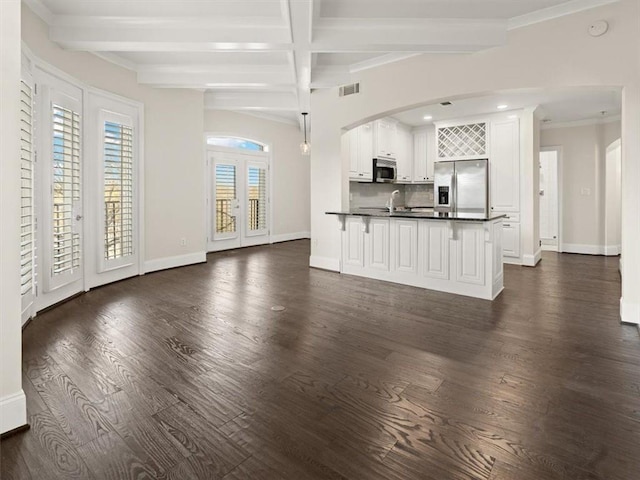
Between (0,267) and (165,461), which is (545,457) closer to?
(165,461)

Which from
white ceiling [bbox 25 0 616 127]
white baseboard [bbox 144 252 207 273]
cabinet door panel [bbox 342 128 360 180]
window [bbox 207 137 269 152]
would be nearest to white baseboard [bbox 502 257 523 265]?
cabinet door panel [bbox 342 128 360 180]

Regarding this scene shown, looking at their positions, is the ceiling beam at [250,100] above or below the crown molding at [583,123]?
above

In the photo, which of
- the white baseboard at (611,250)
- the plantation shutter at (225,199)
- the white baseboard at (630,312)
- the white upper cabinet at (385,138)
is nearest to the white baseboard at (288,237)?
the plantation shutter at (225,199)

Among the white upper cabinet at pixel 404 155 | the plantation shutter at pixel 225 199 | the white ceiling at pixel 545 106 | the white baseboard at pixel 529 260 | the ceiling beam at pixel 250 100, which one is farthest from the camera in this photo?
the plantation shutter at pixel 225 199

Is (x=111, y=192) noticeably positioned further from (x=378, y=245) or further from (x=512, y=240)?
(x=512, y=240)

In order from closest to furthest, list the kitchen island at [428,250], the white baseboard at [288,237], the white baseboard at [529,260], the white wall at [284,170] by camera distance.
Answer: the kitchen island at [428,250] < the white baseboard at [529,260] < the white wall at [284,170] < the white baseboard at [288,237]

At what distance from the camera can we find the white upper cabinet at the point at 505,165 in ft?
20.7

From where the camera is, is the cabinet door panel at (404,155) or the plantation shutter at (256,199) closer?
the cabinet door panel at (404,155)

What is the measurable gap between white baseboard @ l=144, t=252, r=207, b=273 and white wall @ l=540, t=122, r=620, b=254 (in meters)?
7.48

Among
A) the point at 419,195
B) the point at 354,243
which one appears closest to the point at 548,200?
the point at 419,195

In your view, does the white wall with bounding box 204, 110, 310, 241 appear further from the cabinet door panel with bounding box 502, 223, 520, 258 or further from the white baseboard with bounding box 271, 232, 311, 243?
the cabinet door panel with bounding box 502, 223, 520, 258

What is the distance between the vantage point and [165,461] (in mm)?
1547

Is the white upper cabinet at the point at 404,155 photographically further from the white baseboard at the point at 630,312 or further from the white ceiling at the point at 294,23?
the white baseboard at the point at 630,312

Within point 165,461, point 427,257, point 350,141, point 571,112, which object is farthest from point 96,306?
point 571,112
